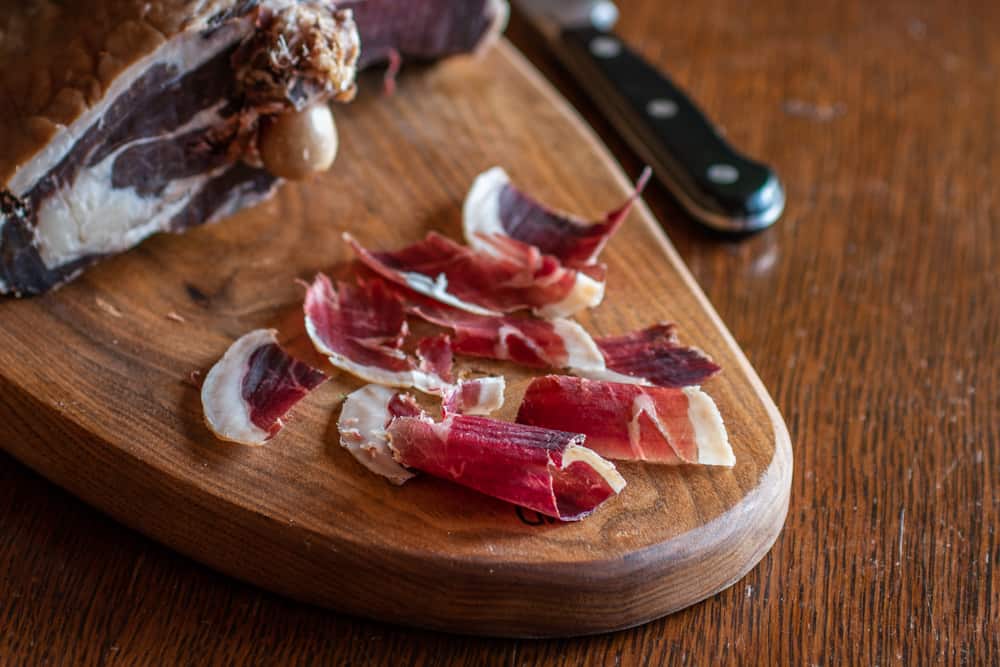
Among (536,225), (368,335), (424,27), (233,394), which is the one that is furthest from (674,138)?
(233,394)

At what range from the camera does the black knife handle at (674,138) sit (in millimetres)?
2211

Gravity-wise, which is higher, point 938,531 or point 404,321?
point 404,321

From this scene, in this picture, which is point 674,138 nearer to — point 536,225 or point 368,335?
point 536,225

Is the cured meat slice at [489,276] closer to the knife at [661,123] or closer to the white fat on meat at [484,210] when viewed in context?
the white fat on meat at [484,210]

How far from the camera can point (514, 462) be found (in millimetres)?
1578

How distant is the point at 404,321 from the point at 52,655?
0.68m

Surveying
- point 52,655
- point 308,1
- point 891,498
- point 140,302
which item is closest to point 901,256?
point 891,498

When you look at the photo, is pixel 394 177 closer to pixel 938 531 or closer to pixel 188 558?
pixel 188 558

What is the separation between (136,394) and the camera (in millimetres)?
1734

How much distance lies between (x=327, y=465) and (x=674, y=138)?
102 cm

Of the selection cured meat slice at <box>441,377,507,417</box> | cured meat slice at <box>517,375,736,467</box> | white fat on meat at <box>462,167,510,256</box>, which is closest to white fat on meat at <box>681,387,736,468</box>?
cured meat slice at <box>517,375,736,467</box>

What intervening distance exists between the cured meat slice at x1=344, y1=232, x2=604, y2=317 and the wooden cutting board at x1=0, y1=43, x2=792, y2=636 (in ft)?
0.17

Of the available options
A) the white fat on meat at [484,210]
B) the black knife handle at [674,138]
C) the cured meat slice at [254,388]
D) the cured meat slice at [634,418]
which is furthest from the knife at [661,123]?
the cured meat slice at [254,388]

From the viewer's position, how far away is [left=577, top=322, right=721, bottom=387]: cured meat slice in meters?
1.79
